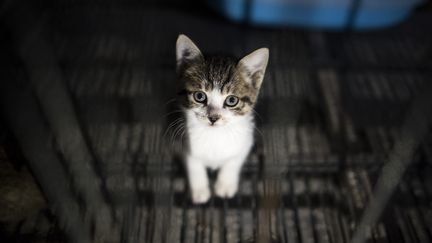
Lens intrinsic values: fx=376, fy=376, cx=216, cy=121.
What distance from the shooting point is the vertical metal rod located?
26.3 inches

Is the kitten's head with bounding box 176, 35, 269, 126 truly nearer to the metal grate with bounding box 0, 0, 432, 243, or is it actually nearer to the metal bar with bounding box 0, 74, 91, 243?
the metal grate with bounding box 0, 0, 432, 243

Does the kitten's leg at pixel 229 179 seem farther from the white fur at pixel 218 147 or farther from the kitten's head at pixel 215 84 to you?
the kitten's head at pixel 215 84

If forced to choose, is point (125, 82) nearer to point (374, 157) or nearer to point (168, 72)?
point (168, 72)

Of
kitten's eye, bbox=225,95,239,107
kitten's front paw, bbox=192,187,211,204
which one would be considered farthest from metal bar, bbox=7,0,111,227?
kitten's eye, bbox=225,95,239,107

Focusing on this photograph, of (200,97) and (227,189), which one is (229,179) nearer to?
(227,189)

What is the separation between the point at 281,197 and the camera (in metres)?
1.24

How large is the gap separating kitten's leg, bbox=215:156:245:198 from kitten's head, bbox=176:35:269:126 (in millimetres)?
177

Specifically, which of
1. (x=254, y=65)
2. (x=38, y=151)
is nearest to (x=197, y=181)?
(x=254, y=65)

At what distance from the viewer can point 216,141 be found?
46.9 inches

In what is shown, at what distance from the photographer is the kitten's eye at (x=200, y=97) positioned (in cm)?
114

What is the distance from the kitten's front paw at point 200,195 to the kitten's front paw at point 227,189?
1.8 inches

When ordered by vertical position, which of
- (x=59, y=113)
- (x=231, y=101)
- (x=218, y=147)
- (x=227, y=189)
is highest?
(x=59, y=113)

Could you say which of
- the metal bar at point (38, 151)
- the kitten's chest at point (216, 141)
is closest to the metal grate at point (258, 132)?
the metal bar at point (38, 151)

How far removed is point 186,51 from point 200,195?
1.53ft
